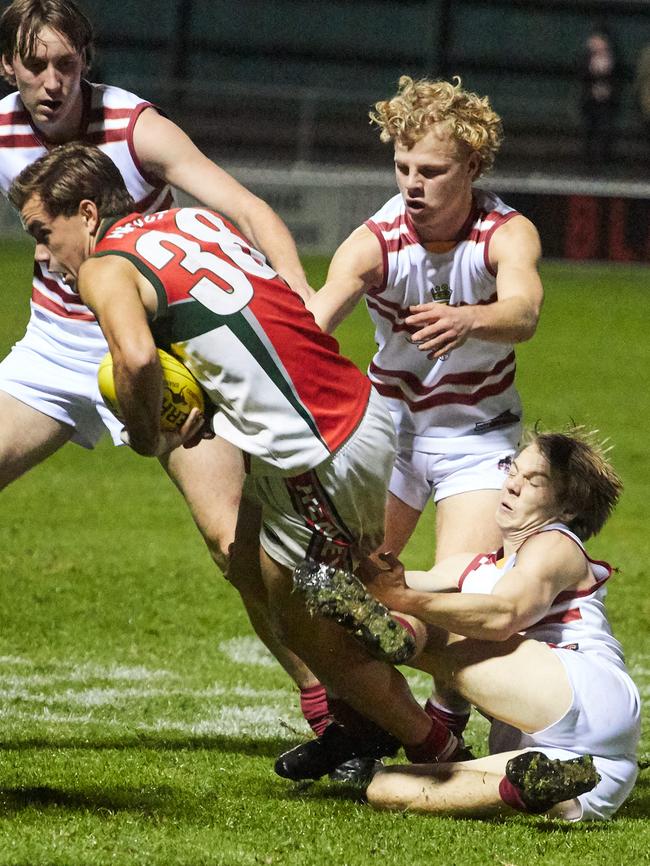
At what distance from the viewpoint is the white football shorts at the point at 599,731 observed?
4285 millimetres

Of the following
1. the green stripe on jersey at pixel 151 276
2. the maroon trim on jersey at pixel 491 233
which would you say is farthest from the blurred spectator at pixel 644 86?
the green stripe on jersey at pixel 151 276

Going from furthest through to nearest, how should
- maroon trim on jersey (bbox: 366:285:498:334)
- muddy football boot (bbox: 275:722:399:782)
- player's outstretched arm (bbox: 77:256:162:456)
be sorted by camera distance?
1. maroon trim on jersey (bbox: 366:285:498:334)
2. muddy football boot (bbox: 275:722:399:782)
3. player's outstretched arm (bbox: 77:256:162:456)

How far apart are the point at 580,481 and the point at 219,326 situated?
1.23m

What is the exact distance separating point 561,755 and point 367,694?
56cm

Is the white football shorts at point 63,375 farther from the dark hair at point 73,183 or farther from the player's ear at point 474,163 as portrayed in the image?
the player's ear at point 474,163

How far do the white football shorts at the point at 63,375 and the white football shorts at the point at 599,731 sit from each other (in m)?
1.79

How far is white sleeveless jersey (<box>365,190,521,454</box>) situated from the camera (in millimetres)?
5082

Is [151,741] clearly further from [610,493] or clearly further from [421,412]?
[610,493]

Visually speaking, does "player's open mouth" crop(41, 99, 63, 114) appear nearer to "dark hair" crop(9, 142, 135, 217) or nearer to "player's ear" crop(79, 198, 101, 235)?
"dark hair" crop(9, 142, 135, 217)

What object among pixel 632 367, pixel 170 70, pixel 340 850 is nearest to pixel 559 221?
pixel 632 367

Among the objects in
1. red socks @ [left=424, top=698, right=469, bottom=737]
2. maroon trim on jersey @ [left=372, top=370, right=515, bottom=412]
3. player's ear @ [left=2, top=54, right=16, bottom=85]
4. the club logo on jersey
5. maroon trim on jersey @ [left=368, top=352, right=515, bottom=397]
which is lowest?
red socks @ [left=424, top=698, right=469, bottom=737]

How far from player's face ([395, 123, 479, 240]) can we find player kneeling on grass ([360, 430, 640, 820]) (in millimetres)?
904

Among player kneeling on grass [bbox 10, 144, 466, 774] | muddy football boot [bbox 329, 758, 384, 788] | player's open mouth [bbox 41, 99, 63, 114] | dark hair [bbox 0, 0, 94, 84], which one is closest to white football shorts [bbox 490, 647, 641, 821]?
player kneeling on grass [bbox 10, 144, 466, 774]

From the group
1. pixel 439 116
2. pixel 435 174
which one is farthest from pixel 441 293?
pixel 439 116
